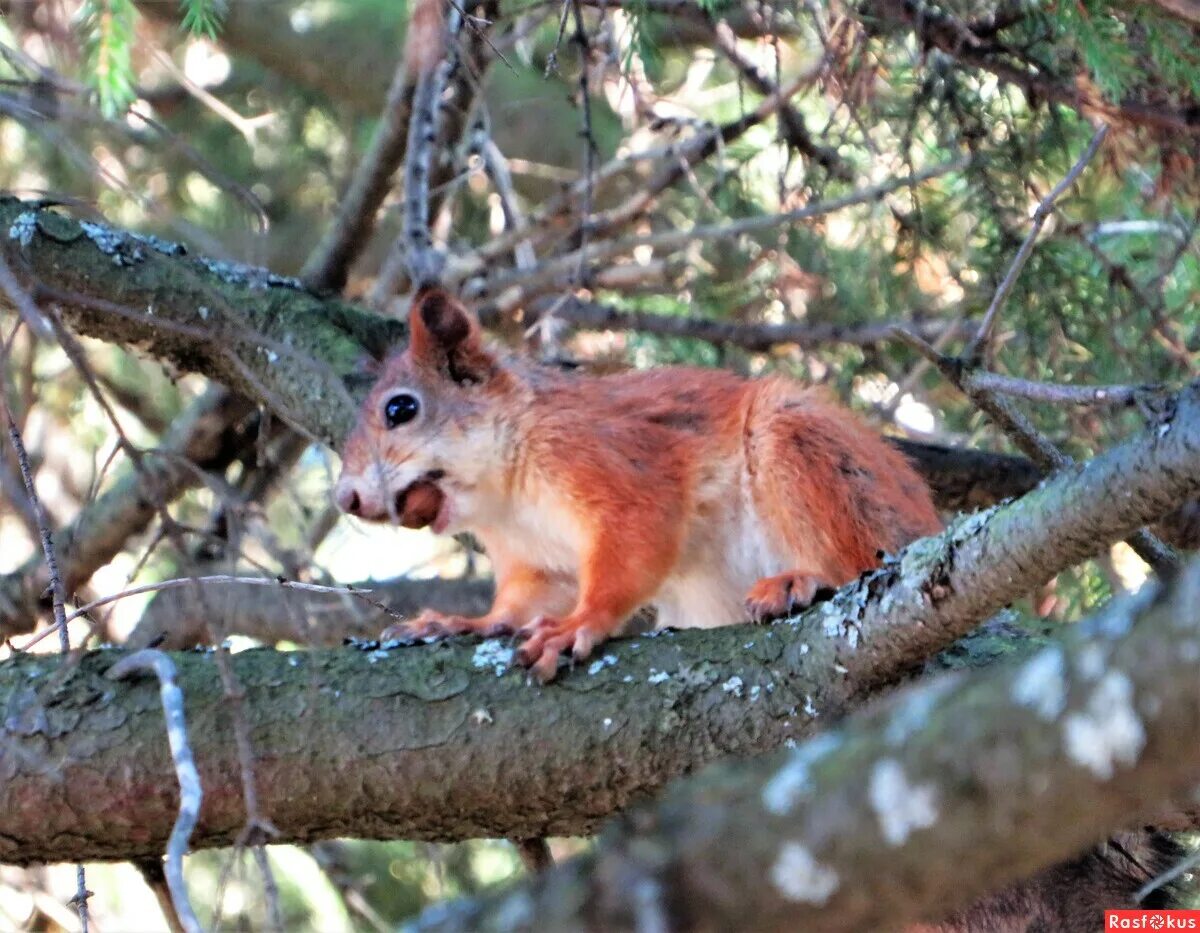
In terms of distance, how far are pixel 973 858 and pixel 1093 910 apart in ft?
5.47

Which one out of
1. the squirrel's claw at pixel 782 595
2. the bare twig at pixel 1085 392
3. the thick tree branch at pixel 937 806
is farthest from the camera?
the squirrel's claw at pixel 782 595

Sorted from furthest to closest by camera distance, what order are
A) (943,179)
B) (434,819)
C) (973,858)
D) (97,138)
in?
(97,138)
(943,179)
(434,819)
(973,858)

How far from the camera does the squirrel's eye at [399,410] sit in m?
3.54

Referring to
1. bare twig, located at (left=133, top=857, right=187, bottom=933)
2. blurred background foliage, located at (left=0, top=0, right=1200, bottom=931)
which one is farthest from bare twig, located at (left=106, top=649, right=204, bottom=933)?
bare twig, located at (left=133, top=857, right=187, bottom=933)

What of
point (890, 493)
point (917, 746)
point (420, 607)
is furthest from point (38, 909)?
point (917, 746)

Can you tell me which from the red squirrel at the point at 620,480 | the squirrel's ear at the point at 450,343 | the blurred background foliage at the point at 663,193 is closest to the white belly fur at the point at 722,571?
the red squirrel at the point at 620,480

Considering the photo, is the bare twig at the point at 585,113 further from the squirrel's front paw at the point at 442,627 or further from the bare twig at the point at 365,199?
the squirrel's front paw at the point at 442,627

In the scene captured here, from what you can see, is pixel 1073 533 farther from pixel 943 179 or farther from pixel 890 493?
pixel 943 179

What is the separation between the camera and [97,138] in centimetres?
587

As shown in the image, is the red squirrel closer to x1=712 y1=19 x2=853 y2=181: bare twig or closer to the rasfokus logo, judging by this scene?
x1=712 y1=19 x2=853 y2=181: bare twig

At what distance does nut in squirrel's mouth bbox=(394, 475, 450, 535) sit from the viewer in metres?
3.42

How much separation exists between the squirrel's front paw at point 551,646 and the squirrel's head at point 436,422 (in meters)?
0.63

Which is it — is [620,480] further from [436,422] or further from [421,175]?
[421,175]

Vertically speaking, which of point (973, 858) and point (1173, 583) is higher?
point (1173, 583)
